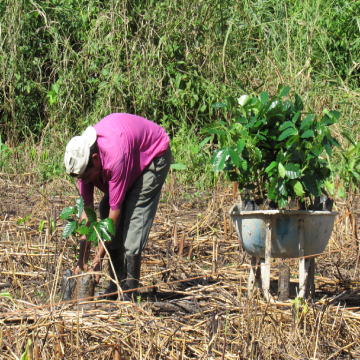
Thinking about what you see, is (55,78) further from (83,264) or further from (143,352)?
(143,352)

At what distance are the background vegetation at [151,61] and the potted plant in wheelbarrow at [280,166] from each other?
3389 mm

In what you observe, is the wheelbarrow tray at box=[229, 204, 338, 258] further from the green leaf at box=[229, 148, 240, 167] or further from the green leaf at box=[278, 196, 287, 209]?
the green leaf at box=[229, 148, 240, 167]

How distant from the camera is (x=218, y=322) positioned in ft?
8.70

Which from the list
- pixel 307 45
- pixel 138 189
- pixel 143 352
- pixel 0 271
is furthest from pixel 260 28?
pixel 143 352

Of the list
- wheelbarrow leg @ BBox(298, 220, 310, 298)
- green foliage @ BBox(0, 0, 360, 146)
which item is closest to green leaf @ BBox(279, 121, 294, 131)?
wheelbarrow leg @ BBox(298, 220, 310, 298)

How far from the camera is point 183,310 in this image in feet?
10.4

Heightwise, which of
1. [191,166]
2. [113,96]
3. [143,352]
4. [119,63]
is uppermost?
[119,63]

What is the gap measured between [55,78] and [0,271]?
4706mm

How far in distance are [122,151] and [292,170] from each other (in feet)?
3.49

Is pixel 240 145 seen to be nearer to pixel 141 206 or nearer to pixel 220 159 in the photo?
pixel 220 159

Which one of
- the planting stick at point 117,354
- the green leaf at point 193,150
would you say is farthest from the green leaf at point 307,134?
the green leaf at point 193,150

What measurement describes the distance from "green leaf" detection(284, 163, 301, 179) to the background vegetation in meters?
3.59

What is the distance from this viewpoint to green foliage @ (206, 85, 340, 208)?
304cm

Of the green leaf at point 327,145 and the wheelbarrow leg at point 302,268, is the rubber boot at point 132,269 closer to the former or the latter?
the wheelbarrow leg at point 302,268
